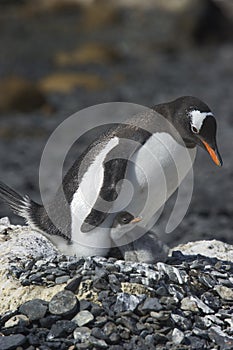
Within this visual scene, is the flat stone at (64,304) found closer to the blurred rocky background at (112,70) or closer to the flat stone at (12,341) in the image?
the flat stone at (12,341)

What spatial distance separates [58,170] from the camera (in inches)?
384

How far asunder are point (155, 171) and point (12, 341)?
1.11 metres

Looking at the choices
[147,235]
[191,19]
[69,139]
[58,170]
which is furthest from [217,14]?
[147,235]

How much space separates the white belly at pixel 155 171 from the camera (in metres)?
3.69

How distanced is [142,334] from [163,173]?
2.79 ft

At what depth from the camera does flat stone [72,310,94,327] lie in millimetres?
3350

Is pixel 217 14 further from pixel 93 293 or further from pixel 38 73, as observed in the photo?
pixel 93 293

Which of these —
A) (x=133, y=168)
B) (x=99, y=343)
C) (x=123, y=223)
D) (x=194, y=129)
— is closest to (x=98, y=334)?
(x=99, y=343)

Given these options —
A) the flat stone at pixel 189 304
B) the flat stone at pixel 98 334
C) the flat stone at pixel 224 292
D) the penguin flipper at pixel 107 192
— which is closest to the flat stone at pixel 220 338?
the flat stone at pixel 189 304

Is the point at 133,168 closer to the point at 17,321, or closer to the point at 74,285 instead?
the point at 74,285

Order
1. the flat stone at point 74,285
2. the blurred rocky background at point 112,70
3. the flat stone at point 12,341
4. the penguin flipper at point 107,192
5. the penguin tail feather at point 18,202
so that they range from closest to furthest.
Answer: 1. the flat stone at point 12,341
2. the flat stone at point 74,285
3. the penguin flipper at point 107,192
4. the penguin tail feather at point 18,202
5. the blurred rocky background at point 112,70

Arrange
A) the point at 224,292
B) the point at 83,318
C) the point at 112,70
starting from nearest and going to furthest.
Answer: the point at 83,318
the point at 224,292
the point at 112,70

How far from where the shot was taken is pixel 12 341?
327 cm

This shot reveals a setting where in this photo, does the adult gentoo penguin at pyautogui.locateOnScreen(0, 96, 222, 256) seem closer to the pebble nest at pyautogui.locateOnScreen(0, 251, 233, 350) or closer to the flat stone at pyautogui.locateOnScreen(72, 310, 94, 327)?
the pebble nest at pyautogui.locateOnScreen(0, 251, 233, 350)
